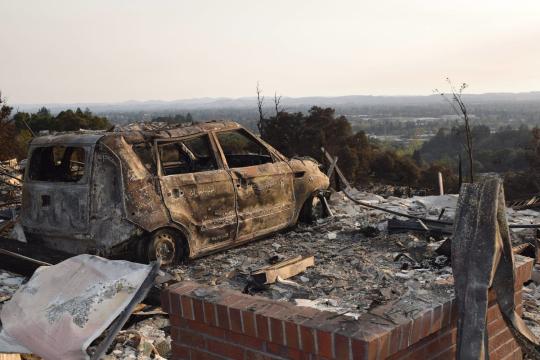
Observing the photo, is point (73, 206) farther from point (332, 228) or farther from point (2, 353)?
point (332, 228)

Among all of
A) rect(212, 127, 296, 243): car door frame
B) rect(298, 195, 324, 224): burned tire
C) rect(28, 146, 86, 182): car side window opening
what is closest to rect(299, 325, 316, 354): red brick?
rect(212, 127, 296, 243): car door frame

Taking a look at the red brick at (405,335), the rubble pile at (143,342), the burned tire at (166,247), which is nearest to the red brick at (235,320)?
the red brick at (405,335)

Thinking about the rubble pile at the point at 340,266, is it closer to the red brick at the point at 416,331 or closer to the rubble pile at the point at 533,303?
the red brick at the point at 416,331

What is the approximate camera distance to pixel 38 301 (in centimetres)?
382

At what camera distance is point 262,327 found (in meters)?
2.93

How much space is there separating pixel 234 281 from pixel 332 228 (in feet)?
10.2

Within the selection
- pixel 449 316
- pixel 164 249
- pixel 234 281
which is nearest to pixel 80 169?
pixel 164 249

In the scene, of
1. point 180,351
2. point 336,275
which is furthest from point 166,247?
point 180,351

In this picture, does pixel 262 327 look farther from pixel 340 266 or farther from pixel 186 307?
pixel 340 266

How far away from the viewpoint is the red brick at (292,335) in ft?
9.16

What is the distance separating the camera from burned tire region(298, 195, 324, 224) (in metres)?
9.25

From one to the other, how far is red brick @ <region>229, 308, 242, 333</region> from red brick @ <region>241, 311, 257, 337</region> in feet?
0.11

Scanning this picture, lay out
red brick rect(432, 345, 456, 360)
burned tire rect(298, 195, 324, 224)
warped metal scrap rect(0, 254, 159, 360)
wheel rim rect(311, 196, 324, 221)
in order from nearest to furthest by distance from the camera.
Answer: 1. red brick rect(432, 345, 456, 360)
2. warped metal scrap rect(0, 254, 159, 360)
3. burned tire rect(298, 195, 324, 224)
4. wheel rim rect(311, 196, 324, 221)

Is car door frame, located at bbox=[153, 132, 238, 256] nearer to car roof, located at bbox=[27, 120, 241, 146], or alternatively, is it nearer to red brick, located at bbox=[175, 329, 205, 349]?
car roof, located at bbox=[27, 120, 241, 146]
